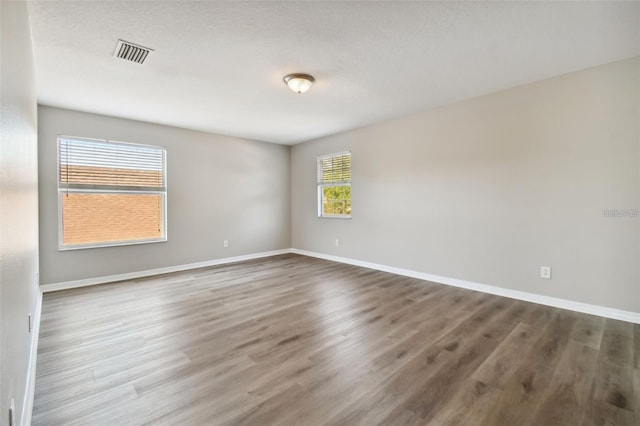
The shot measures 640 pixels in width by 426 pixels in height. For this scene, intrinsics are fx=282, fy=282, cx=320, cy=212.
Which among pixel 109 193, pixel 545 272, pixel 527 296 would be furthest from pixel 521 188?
pixel 109 193

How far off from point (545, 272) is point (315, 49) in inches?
133

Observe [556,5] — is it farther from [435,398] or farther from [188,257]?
[188,257]

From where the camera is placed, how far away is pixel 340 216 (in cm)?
548

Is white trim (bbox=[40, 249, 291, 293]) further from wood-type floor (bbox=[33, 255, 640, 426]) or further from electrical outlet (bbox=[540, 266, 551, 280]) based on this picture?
electrical outlet (bbox=[540, 266, 551, 280])

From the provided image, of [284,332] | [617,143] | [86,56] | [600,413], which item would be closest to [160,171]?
[86,56]

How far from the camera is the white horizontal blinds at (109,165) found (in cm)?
395

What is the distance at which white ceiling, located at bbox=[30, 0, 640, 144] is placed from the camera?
6.56ft

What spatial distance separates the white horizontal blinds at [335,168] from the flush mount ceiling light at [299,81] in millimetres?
2379

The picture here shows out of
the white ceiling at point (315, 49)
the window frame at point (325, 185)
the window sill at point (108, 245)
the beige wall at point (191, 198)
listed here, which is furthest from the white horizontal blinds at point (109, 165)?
the window frame at point (325, 185)

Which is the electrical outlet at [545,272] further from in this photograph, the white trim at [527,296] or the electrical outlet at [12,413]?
the electrical outlet at [12,413]

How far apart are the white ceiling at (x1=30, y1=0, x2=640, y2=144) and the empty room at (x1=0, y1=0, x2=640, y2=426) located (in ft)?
0.07

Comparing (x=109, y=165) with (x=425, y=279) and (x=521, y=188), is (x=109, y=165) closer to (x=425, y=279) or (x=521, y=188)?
(x=425, y=279)

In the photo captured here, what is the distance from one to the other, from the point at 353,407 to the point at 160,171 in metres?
4.63

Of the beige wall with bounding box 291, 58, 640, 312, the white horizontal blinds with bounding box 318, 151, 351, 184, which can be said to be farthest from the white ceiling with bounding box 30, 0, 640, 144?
the white horizontal blinds with bounding box 318, 151, 351, 184
